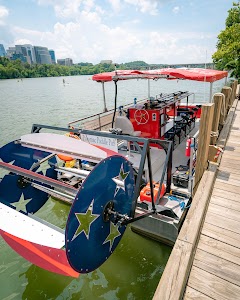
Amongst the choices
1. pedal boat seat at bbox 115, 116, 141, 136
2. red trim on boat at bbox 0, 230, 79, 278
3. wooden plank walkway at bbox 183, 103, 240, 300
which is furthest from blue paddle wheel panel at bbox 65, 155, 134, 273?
pedal boat seat at bbox 115, 116, 141, 136

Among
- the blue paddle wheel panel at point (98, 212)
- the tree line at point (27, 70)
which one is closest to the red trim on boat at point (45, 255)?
the blue paddle wheel panel at point (98, 212)

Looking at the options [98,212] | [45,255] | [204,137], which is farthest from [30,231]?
[204,137]

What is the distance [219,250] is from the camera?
314 centimetres

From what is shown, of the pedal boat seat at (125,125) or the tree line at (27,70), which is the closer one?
the pedal boat seat at (125,125)

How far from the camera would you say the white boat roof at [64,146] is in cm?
397

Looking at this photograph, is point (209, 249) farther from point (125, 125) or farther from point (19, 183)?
point (125, 125)

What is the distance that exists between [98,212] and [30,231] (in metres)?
Answer: 1.12

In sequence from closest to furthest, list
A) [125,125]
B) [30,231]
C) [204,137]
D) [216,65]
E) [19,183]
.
Answer: 1. [30,231]
2. [204,137]
3. [19,183]
4. [125,125]
5. [216,65]

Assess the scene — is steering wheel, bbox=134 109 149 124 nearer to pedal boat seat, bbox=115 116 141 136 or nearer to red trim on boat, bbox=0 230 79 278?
pedal boat seat, bbox=115 116 141 136

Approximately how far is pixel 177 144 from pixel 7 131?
1604cm

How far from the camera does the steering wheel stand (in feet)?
27.3

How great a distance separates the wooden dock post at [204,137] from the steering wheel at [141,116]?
3.95 metres

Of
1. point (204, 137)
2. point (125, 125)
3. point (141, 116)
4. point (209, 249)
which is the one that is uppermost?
point (204, 137)

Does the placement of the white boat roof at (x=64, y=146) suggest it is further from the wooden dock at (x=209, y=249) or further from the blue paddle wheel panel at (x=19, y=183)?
the wooden dock at (x=209, y=249)
